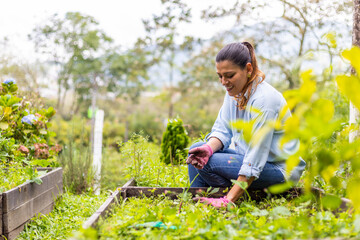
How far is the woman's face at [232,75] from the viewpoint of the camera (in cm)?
218

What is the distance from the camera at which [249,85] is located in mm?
2262

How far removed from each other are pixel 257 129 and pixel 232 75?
387mm

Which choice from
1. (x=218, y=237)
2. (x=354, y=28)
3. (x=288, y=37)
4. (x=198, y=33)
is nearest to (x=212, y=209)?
(x=218, y=237)

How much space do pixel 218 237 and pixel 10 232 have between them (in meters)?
1.63

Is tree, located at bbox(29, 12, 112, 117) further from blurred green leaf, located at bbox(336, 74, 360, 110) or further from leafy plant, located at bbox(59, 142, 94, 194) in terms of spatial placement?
blurred green leaf, located at bbox(336, 74, 360, 110)

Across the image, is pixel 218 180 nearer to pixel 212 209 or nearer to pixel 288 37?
pixel 212 209

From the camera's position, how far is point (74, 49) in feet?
44.6

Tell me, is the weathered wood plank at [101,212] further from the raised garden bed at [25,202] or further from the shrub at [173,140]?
the shrub at [173,140]

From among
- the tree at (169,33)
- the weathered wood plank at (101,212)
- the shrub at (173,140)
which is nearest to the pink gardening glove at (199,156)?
the weathered wood plank at (101,212)

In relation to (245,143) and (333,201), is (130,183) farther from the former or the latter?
(333,201)

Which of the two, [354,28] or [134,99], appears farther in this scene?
[134,99]

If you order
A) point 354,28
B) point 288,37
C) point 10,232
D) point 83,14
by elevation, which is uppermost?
point 83,14

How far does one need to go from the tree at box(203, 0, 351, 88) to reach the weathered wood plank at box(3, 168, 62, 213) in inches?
175

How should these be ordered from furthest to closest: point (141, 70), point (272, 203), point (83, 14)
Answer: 1. point (141, 70)
2. point (83, 14)
3. point (272, 203)
